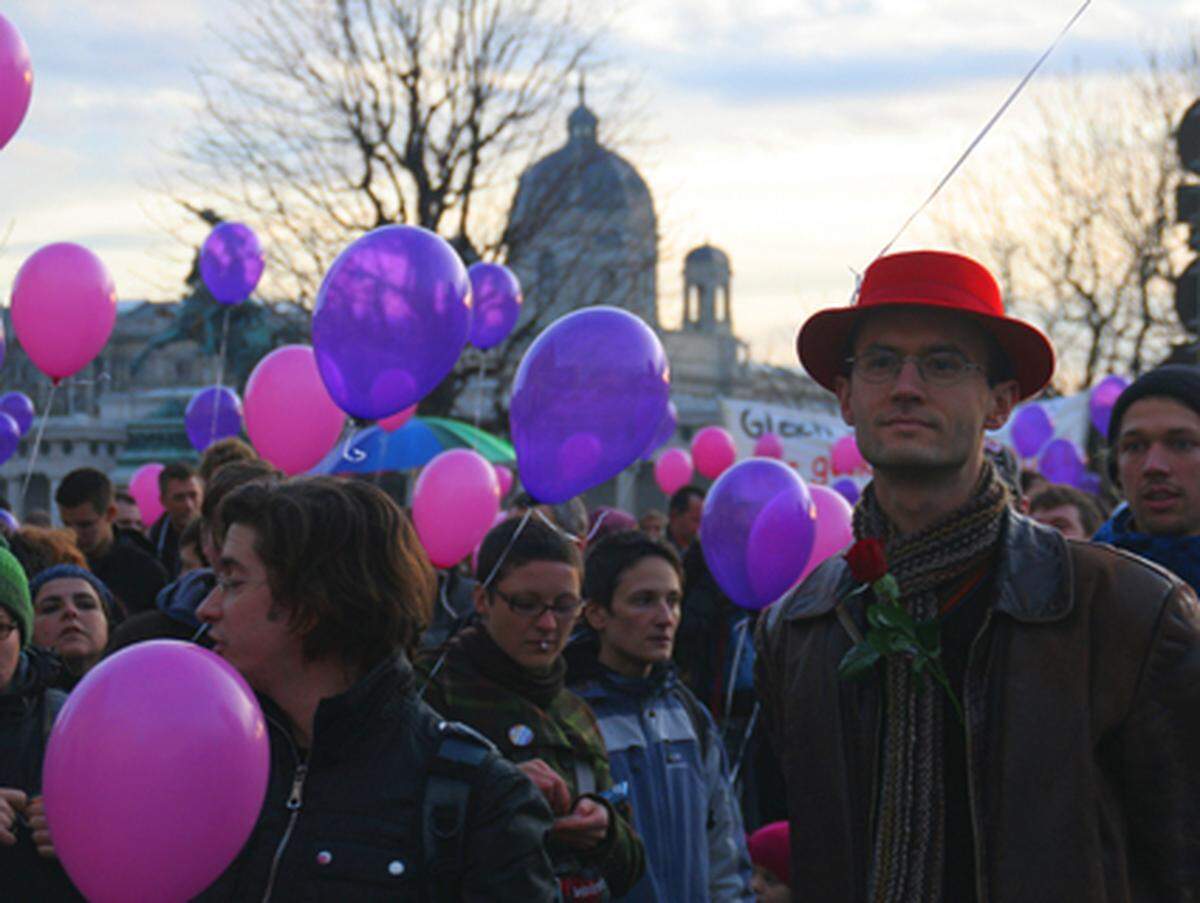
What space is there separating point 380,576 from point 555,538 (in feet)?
4.98

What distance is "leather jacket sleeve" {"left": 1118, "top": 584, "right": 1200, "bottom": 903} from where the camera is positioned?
2412 millimetres

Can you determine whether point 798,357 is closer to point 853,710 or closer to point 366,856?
point 853,710

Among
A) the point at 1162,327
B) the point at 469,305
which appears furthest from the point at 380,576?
the point at 1162,327

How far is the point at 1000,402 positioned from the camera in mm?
2850

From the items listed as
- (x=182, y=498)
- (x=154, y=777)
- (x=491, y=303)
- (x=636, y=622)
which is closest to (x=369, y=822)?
(x=154, y=777)

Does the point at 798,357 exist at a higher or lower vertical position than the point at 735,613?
higher

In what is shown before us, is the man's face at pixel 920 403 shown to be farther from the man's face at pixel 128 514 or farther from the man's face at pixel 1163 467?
the man's face at pixel 128 514

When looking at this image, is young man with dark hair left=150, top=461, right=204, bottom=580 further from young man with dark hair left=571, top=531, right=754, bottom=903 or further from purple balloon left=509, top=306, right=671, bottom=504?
young man with dark hair left=571, top=531, right=754, bottom=903

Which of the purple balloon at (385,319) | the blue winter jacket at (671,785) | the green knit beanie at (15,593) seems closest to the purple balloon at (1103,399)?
the purple balloon at (385,319)

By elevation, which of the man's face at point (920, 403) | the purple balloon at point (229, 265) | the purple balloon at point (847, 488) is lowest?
the purple balloon at point (847, 488)

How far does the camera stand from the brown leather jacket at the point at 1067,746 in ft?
7.94

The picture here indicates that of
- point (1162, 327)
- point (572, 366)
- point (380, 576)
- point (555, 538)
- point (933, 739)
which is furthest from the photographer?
point (1162, 327)

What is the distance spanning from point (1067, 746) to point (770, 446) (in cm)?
1287

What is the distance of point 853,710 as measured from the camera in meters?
2.69
